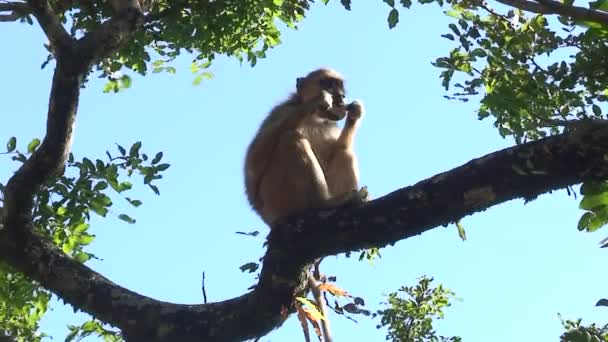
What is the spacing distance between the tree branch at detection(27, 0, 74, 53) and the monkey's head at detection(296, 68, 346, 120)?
295cm

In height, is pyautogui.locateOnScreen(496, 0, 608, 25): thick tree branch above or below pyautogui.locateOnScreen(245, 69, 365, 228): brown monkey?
below

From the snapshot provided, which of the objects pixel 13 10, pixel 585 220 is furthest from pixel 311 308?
pixel 13 10

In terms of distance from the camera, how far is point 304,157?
27.1 ft

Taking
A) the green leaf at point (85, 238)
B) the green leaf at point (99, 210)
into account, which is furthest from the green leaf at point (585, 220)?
the green leaf at point (85, 238)

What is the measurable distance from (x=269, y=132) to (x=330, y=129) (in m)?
1.05

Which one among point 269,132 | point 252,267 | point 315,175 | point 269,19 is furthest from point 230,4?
point 252,267

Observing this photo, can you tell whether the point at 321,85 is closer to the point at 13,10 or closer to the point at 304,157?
the point at 304,157

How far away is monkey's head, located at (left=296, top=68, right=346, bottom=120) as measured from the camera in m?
9.67

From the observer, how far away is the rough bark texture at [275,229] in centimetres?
576

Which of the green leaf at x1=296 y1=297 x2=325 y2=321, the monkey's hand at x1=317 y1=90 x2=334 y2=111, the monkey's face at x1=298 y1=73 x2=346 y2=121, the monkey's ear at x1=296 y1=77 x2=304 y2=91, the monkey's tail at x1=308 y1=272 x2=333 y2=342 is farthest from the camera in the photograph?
the monkey's ear at x1=296 y1=77 x2=304 y2=91

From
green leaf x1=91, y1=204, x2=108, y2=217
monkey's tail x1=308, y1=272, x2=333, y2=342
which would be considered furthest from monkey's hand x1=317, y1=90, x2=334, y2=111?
green leaf x1=91, y1=204, x2=108, y2=217

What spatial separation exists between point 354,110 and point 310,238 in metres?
3.03

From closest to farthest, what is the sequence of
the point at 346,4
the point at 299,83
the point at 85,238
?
the point at 346,4, the point at 85,238, the point at 299,83

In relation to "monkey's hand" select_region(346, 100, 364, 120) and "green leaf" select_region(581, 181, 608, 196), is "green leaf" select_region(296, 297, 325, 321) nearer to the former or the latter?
"green leaf" select_region(581, 181, 608, 196)
